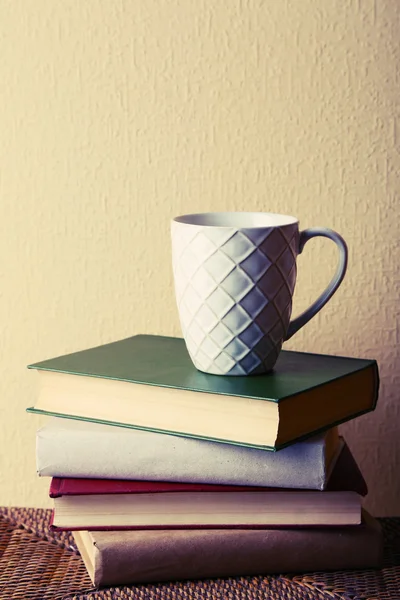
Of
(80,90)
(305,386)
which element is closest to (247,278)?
(305,386)

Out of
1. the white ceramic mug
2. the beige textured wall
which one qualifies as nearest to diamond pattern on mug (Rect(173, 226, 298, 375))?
the white ceramic mug

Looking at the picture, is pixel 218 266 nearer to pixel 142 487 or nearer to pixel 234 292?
pixel 234 292

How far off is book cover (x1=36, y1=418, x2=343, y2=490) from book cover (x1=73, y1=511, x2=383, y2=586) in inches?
1.8

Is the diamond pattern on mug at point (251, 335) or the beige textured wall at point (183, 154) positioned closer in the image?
the diamond pattern on mug at point (251, 335)

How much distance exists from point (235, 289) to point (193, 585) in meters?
0.24

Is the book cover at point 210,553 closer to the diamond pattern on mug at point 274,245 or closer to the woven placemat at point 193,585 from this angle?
the woven placemat at point 193,585

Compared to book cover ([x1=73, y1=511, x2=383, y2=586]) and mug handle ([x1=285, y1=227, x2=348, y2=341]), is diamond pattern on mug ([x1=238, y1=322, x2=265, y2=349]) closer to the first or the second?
mug handle ([x1=285, y1=227, x2=348, y2=341])

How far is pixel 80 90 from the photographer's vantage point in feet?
2.94

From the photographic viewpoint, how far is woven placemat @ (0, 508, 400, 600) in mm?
653

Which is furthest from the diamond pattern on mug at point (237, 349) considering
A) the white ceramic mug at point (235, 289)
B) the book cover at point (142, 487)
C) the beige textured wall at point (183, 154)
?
the beige textured wall at point (183, 154)

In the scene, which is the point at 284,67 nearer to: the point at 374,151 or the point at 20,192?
the point at 374,151

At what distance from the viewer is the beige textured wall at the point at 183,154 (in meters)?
0.86

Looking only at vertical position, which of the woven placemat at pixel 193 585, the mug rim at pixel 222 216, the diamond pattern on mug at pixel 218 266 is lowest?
the woven placemat at pixel 193 585

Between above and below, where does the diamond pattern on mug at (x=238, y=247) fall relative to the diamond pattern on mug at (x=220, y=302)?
above
